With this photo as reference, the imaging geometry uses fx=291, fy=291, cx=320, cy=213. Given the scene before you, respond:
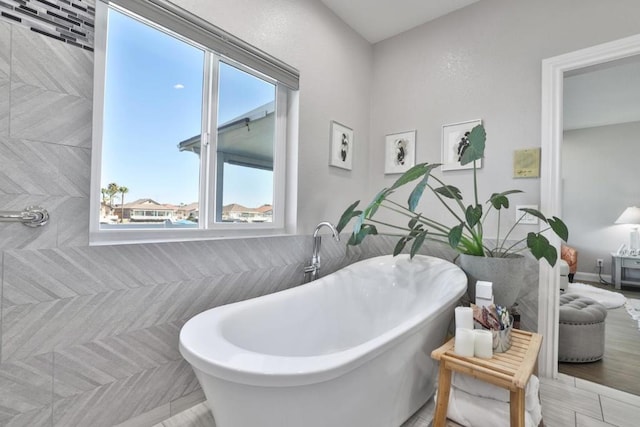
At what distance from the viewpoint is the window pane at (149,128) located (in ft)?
4.56

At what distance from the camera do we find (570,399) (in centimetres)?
166

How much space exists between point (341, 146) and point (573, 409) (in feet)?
7.34

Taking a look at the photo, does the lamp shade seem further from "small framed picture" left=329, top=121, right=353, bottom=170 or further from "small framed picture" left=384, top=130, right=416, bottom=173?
"small framed picture" left=329, top=121, right=353, bottom=170

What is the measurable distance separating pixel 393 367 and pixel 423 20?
2.72 metres

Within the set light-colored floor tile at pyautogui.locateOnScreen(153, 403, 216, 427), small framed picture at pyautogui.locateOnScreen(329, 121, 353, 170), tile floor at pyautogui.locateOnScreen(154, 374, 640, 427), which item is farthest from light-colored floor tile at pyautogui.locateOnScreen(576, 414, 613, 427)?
small framed picture at pyautogui.locateOnScreen(329, 121, 353, 170)

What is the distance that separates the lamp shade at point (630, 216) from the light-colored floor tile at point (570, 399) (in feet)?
14.3

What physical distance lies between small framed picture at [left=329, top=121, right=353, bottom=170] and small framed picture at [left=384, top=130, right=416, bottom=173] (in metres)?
0.38

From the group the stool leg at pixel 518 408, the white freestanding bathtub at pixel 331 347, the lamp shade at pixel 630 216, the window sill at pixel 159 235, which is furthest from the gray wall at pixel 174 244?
the lamp shade at pixel 630 216

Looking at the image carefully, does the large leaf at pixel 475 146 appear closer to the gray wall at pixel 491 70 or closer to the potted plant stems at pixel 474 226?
the potted plant stems at pixel 474 226

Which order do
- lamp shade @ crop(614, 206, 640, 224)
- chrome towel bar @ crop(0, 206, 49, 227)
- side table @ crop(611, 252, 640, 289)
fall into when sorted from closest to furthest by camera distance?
chrome towel bar @ crop(0, 206, 49, 227)
side table @ crop(611, 252, 640, 289)
lamp shade @ crop(614, 206, 640, 224)

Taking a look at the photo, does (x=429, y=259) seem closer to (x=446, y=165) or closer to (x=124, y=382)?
(x=446, y=165)

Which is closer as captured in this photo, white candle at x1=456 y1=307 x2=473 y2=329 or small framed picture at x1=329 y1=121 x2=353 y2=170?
white candle at x1=456 y1=307 x2=473 y2=329

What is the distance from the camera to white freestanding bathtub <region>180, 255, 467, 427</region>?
842 mm

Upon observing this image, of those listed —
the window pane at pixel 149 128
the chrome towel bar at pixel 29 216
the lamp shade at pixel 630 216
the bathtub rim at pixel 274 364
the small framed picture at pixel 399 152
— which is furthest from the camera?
the lamp shade at pixel 630 216
